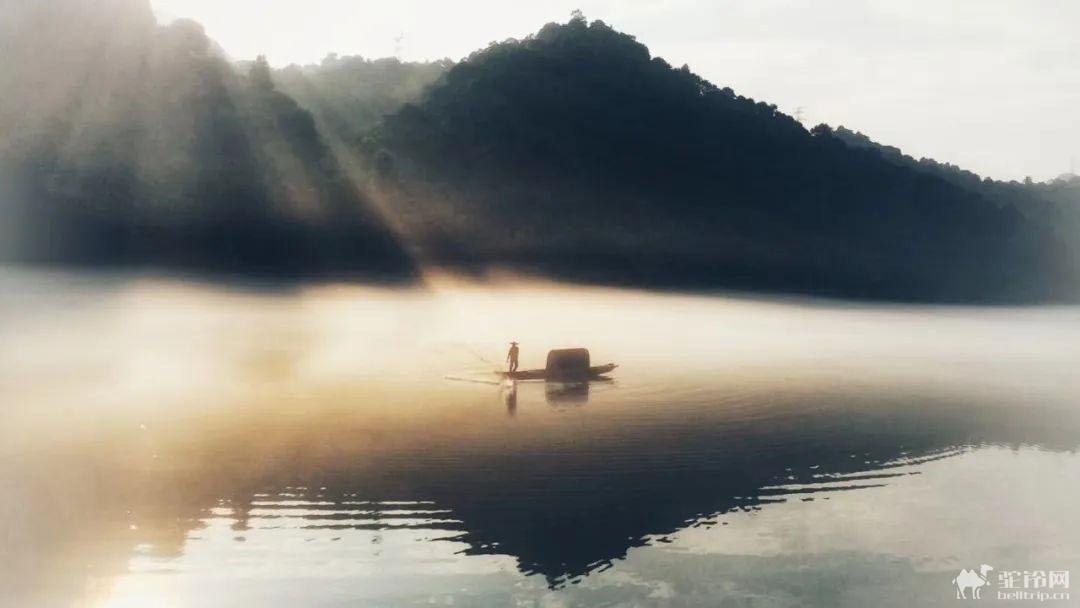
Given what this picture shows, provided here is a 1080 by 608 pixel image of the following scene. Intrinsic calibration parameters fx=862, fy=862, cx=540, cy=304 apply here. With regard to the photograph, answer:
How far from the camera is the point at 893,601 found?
1047cm

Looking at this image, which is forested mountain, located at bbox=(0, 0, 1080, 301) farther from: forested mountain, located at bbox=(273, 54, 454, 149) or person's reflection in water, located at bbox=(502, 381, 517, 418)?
person's reflection in water, located at bbox=(502, 381, 517, 418)

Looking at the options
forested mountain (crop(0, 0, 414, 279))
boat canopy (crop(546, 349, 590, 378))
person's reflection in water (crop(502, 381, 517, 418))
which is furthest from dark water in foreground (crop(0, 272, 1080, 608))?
forested mountain (crop(0, 0, 414, 279))

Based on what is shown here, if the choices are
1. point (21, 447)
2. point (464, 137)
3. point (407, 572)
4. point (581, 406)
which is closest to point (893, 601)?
point (407, 572)

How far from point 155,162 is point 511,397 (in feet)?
107

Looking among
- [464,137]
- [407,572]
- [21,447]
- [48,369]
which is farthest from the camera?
[464,137]

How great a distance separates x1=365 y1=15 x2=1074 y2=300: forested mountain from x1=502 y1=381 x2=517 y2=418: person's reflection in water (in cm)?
3344

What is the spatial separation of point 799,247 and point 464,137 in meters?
27.3

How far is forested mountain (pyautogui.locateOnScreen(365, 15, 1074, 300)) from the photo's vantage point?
191 feet

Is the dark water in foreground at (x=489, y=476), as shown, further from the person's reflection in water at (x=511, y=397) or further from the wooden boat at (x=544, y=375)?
the wooden boat at (x=544, y=375)

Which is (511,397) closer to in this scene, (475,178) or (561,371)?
(561,371)

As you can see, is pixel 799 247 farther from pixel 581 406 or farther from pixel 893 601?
pixel 893 601

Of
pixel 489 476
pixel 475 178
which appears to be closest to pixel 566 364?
pixel 489 476

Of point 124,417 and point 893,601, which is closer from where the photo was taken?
point 893,601

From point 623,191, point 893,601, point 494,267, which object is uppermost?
point 623,191
